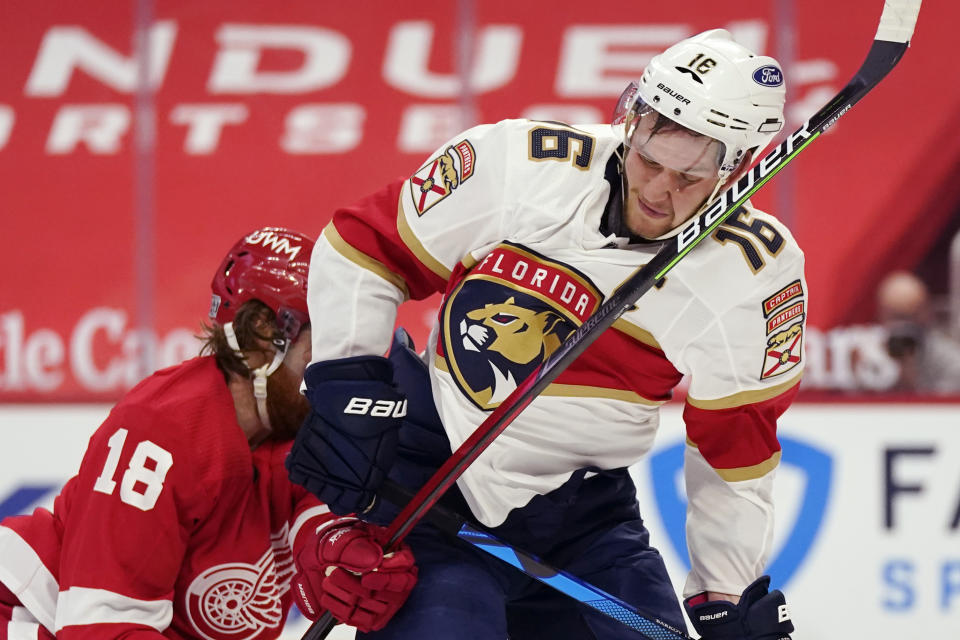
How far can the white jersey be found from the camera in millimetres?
1645

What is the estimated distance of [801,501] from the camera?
322 cm

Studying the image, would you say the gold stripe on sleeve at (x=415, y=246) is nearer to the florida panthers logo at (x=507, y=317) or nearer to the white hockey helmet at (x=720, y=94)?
the florida panthers logo at (x=507, y=317)

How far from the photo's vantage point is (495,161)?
1.65 metres

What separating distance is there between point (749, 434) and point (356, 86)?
10.2ft

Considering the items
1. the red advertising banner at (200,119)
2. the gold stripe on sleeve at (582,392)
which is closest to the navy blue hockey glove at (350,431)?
the gold stripe on sleeve at (582,392)

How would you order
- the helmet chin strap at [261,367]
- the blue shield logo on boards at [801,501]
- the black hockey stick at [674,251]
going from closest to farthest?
the black hockey stick at [674,251] → the helmet chin strap at [261,367] → the blue shield logo on boards at [801,501]

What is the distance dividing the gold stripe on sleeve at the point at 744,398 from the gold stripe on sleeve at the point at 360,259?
45 centimetres

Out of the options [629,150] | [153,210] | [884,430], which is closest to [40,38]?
Result: [153,210]

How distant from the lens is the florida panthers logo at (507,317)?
1665 millimetres

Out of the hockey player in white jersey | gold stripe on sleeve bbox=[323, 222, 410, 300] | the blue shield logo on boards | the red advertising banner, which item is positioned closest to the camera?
the hockey player in white jersey

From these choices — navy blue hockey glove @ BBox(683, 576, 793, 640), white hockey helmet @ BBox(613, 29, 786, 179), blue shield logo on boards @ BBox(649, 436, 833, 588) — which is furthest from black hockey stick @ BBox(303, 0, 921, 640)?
blue shield logo on boards @ BBox(649, 436, 833, 588)

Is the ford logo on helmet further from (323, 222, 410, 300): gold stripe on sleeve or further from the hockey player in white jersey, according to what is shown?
(323, 222, 410, 300): gold stripe on sleeve

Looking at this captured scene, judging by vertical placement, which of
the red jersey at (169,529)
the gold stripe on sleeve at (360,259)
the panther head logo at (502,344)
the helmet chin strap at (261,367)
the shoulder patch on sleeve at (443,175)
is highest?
the shoulder patch on sleeve at (443,175)

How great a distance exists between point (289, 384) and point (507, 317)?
0.48 m
